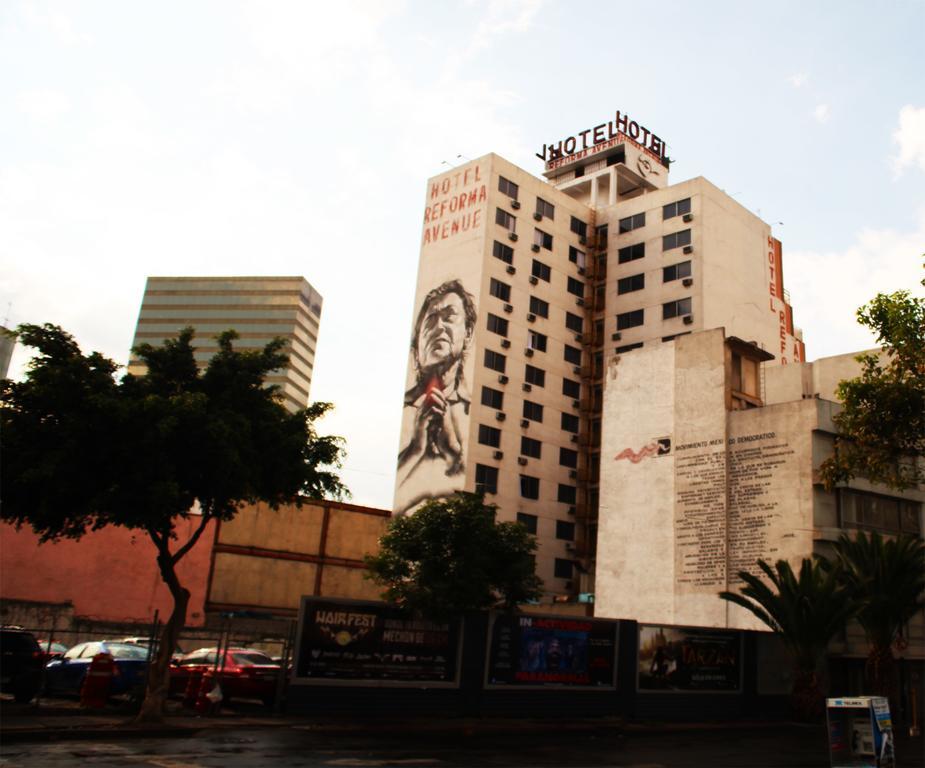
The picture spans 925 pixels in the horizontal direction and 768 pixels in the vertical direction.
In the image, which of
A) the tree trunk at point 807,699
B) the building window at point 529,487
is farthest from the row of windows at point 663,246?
the tree trunk at point 807,699

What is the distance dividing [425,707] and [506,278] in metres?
47.1

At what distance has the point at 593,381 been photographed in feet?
239

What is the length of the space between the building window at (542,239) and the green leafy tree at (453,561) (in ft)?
155

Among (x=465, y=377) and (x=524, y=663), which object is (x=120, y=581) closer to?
(x=465, y=377)

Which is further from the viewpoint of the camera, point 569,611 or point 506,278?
point 506,278

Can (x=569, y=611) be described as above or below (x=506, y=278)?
below

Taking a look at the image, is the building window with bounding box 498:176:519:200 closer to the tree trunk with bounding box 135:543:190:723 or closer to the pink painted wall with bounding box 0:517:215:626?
the pink painted wall with bounding box 0:517:215:626

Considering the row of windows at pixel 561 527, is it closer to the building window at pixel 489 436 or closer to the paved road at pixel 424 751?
the building window at pixel 489 436

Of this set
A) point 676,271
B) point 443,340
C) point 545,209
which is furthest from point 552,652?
point 545,209

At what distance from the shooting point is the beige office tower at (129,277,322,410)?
144 metres

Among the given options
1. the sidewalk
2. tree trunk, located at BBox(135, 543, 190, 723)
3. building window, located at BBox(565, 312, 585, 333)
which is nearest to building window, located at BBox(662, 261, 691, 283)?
building window, located at BBox(565, 312, 585, 333)

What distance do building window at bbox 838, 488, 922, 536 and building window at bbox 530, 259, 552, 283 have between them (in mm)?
37179

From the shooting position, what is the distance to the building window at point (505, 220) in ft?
227

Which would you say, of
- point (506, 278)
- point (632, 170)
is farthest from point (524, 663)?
point (632, 170)
